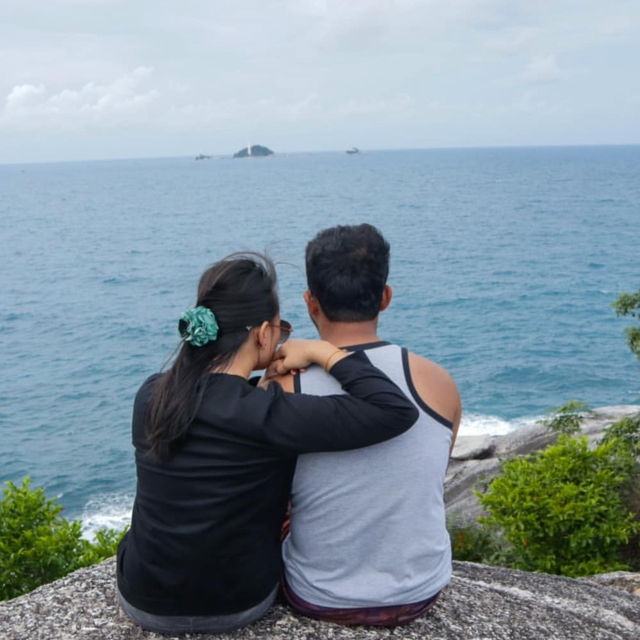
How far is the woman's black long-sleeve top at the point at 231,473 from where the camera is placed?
387 centimetres

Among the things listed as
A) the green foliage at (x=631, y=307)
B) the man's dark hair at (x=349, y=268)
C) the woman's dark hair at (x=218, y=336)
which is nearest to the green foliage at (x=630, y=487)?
the green foliage at (x=631, y=307)

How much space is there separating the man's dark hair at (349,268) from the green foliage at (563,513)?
756 cm

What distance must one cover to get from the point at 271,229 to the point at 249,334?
342 feet

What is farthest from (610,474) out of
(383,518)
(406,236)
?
(406,236)

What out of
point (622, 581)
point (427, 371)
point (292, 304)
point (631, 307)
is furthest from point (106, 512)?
point (292, 304)

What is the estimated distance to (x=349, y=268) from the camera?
4215 millimetres

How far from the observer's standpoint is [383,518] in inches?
166

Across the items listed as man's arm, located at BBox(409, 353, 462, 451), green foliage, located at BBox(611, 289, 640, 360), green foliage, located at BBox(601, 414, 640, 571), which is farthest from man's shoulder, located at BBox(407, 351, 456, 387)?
green foliage, located at BBox(611, 289, 640, 360)

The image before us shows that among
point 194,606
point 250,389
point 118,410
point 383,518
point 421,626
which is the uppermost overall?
point 250,389

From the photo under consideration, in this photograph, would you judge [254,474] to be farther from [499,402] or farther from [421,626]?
[499,402]

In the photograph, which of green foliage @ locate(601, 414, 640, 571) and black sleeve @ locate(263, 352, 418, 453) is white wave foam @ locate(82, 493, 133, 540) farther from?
black sleeve @ locate(263, 352, 418, 453)

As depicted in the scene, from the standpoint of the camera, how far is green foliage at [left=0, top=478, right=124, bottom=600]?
8.73 meters

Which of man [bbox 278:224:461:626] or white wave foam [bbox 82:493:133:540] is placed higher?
man [bbox 278:224:461:626]

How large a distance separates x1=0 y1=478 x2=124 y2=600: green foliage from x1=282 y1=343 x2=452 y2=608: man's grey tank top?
5246mm
